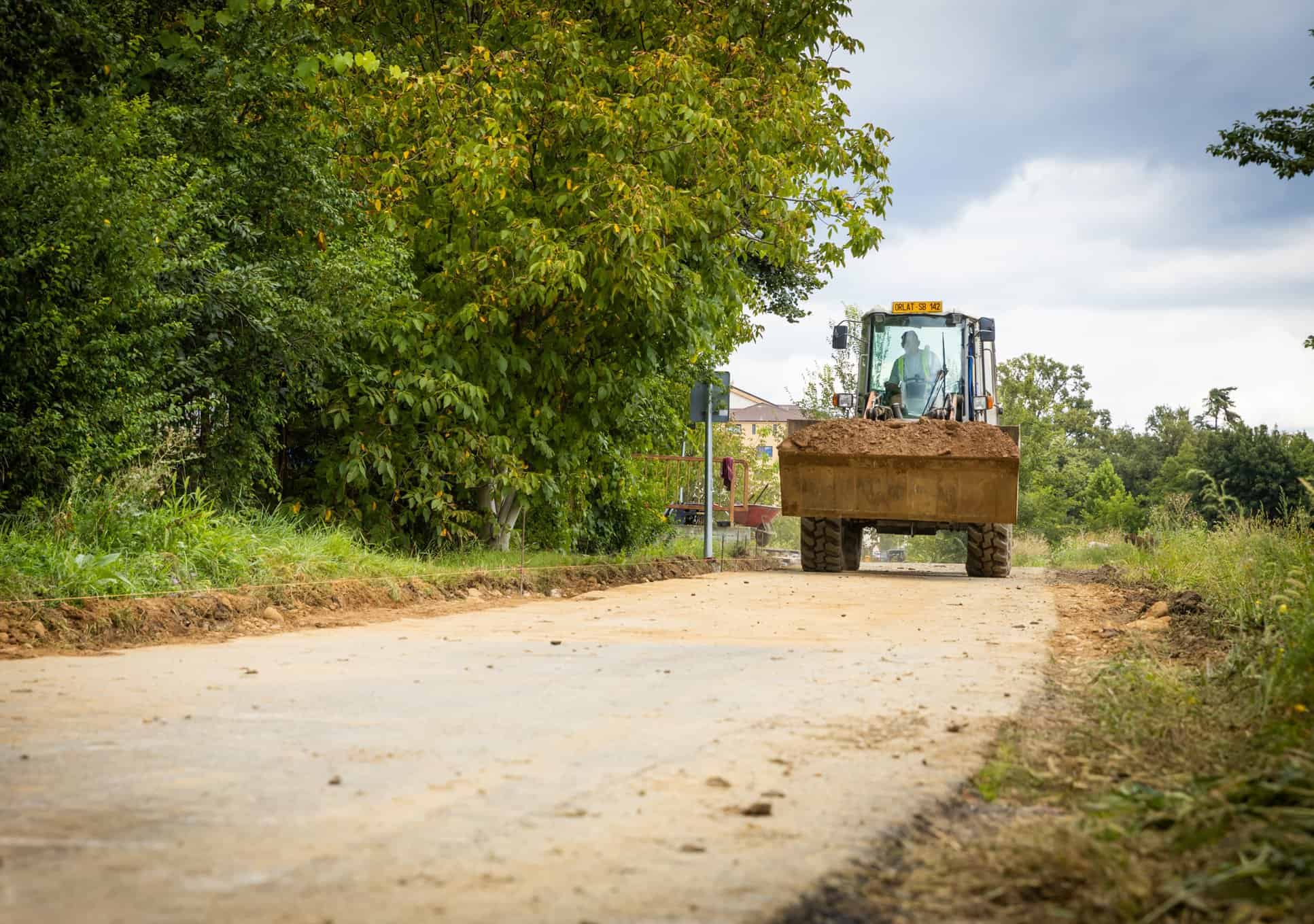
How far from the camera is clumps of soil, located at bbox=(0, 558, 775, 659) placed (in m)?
6.84

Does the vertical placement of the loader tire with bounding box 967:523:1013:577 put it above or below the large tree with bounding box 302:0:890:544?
below

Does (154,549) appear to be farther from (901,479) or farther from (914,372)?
(914,372)

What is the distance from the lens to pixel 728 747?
4148 millimetres

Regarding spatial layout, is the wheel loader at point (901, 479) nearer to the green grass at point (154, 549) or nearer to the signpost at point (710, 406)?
the signpost at point (710, 406)

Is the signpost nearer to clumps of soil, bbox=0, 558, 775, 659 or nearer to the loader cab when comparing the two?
the loader cab

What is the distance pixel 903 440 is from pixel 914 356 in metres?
3.17

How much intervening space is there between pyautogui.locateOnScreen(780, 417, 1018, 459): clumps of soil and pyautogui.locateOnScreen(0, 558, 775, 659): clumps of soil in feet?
17.3

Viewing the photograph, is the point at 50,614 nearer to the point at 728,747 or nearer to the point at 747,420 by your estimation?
the point at 728,747

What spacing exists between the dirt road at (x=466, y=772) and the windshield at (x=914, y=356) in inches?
468

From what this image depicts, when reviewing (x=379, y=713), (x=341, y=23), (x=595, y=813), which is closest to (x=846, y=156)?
(x=341, y=23)

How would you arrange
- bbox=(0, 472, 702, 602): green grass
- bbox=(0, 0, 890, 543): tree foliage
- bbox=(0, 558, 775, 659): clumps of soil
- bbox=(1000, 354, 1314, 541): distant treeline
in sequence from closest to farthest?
bbox=(0, 558, 775, 659): clumps of soil, bbox=(0, 472, 702, 602): green grass, bbox=(0, 0, 890, 543): tree foliage, bbox=(1000, 354, 1314, 541): distant treeline

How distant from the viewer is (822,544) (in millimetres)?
17422

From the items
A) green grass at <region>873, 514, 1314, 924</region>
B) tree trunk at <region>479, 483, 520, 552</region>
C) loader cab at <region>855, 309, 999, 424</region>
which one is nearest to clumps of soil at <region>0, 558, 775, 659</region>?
tree trunk at <region>479, 483, 520, 552</region>

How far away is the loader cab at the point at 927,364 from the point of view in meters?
18.7
